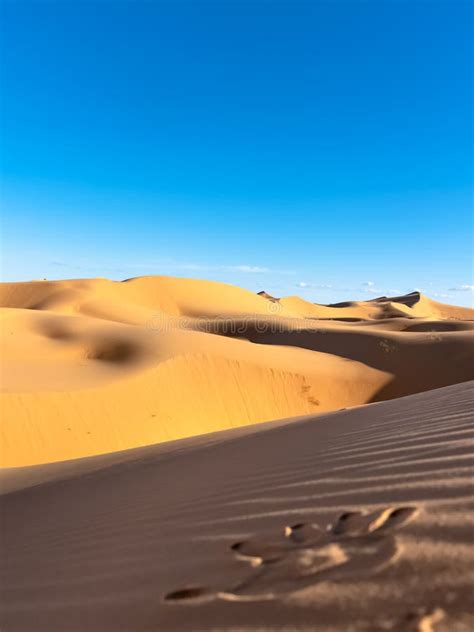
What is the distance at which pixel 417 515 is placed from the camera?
1.79 m

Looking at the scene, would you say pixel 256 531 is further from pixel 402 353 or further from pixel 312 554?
pixel 402 353

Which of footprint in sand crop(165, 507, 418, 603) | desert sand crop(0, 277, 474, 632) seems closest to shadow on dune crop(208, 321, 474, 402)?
desert sand crop(0, 277, 474, 632)

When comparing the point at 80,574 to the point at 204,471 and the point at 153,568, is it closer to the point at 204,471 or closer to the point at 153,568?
the point at 153,568

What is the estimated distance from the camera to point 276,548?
1819 millimetres

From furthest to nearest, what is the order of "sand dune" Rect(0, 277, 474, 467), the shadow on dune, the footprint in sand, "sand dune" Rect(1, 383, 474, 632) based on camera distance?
the shadow on dune, "sand dune" Rect(0, 277, 474, 467), the footprint in sand, "sand dune" Rect(1, 383, 474, 632)

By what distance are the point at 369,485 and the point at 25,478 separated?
202 inches

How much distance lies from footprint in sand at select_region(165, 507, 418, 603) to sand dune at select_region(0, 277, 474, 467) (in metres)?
8.75

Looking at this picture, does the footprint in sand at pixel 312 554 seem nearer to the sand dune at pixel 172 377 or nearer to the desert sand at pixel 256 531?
the desert sand at pixel 256 531

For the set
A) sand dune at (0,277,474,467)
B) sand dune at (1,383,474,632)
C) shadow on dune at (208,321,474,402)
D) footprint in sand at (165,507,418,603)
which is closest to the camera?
sand dune at (1,383,474,632)

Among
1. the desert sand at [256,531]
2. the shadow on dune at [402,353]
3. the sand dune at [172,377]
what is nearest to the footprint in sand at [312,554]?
the desert sand at [256,531]

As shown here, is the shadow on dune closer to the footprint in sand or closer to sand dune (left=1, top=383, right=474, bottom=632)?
sand dune (left=1, top=383, right=474, bottom=632)

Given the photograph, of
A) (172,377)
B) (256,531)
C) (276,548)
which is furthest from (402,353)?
(276,548)

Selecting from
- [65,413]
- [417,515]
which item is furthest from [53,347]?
[417,515]

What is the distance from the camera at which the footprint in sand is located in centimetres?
153
